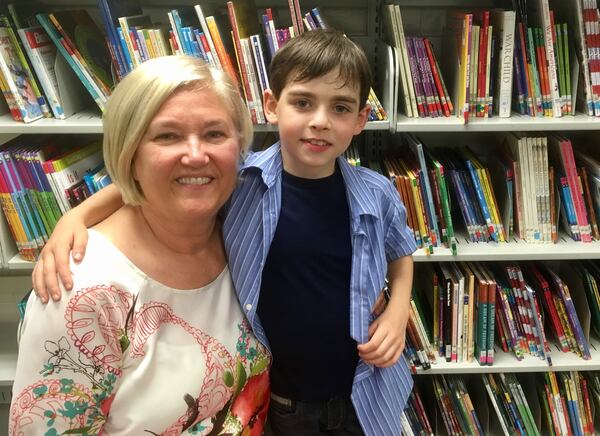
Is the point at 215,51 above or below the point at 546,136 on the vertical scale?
above

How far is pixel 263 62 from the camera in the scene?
1509 millimetres

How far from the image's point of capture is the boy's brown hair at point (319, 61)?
3.71ft

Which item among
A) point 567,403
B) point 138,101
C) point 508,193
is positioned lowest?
point 567,403

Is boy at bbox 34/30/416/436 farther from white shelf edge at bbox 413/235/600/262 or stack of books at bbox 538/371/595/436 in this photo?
stack of books at bbox 538/371/595/436

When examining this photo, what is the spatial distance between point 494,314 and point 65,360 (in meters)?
1.34

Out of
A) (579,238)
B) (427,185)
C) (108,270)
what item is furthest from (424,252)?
(108,270)

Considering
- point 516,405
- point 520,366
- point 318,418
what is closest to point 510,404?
point 516,405

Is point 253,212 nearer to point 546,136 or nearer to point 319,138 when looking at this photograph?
point 319,138

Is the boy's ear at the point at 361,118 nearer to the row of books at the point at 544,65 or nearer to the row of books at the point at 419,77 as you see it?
the row of books at the point at 419,77

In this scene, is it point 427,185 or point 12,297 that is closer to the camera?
point 427,185

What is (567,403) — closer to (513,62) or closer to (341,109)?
(513,62)

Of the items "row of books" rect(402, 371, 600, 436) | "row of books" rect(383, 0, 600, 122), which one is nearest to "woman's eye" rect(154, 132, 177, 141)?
"row of books" rect(383, 0, 600, 122)

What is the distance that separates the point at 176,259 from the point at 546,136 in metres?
1.29

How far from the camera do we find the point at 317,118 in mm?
1110
